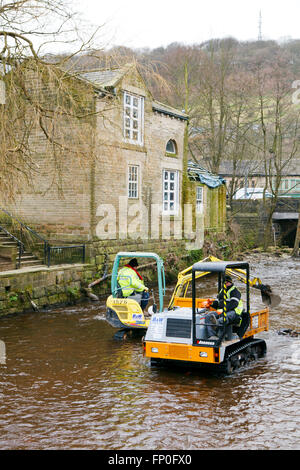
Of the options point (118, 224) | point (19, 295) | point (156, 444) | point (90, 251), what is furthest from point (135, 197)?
point (156, 444)

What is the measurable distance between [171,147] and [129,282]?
46.5 feet

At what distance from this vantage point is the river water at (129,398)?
7477 millimetres

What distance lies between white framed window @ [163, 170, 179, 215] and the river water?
12068 mm

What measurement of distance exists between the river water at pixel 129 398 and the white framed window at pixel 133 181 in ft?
30.1

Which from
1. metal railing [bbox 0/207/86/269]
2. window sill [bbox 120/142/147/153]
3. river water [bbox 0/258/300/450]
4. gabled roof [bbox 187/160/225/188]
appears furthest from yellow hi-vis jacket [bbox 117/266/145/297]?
gabled roof [bbox 187/160/225/188]

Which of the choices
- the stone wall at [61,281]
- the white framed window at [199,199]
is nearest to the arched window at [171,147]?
the white framed window at [199,199]

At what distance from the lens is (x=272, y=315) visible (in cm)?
1609

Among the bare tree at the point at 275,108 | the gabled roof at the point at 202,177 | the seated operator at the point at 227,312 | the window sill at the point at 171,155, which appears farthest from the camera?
the bare tree at the point at 275,108

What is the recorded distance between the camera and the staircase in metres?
16.8

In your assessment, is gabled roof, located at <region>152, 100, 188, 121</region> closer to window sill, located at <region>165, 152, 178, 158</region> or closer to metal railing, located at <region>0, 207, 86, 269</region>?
window sill, located at <region>165, 152, 178, 158</region>

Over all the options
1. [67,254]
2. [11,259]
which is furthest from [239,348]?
[67,254]

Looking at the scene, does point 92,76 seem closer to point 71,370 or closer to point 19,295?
point 19,295

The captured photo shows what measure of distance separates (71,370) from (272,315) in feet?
25.4

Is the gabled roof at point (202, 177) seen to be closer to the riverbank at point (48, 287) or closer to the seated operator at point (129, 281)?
the riverbank at point (48, 287)
